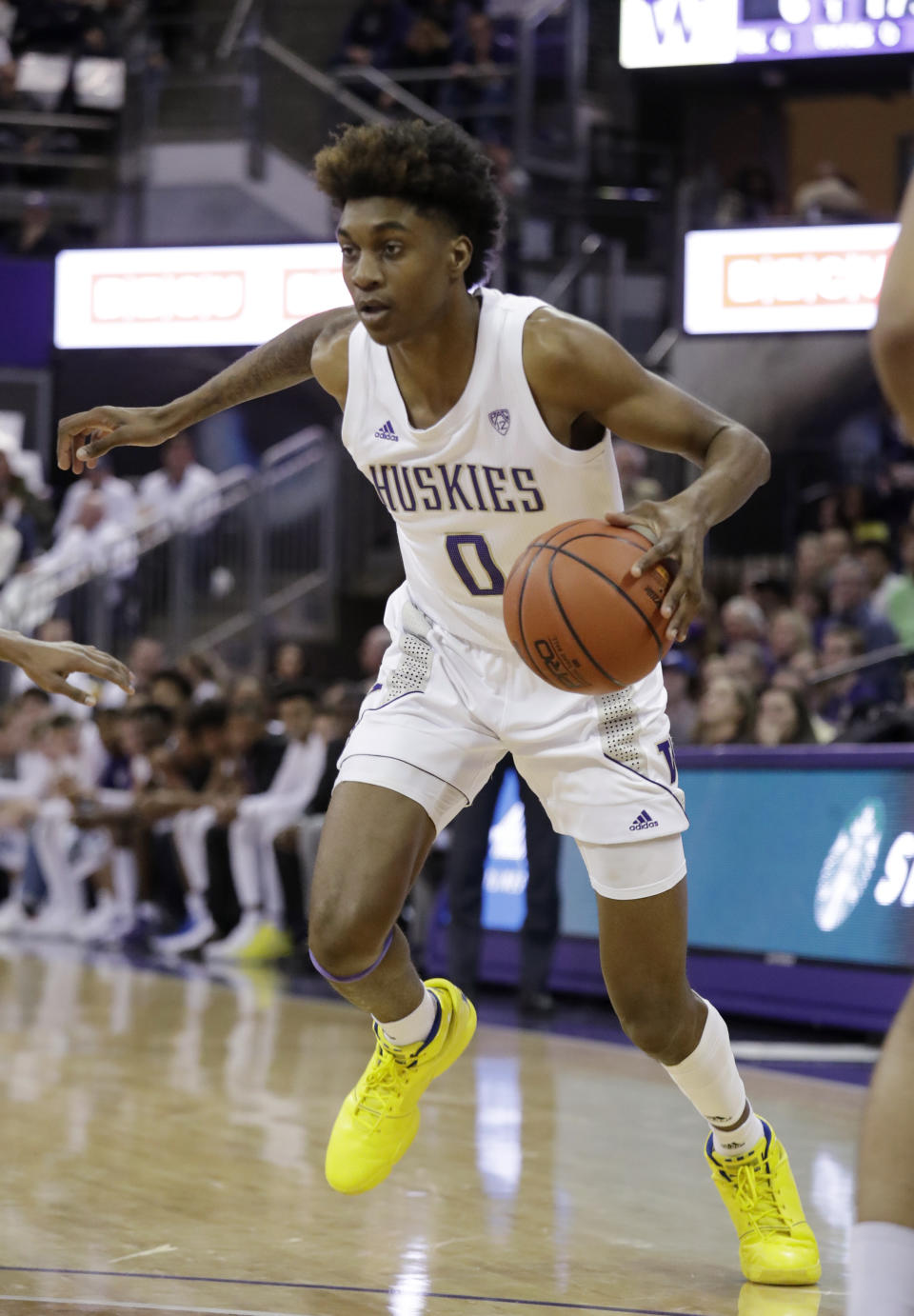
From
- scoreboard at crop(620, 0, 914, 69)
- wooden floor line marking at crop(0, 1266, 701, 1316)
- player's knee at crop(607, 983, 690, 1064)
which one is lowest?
wooden floor line marking at crop(0, 1266, 701, 1316)

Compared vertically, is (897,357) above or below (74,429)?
above

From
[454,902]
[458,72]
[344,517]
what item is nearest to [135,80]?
[458,72]

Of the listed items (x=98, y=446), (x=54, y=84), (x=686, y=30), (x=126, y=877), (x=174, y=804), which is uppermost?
(x=54, y=84)

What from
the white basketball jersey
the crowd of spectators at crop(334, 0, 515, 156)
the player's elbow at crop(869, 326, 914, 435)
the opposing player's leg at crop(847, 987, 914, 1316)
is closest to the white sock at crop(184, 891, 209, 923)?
the crowd of spectators at crop(334, 0, 515, 156)

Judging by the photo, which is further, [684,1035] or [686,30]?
[686,30]

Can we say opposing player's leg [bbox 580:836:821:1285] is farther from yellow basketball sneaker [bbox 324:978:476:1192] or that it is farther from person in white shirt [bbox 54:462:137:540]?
person in white shirt [bbox 54:462:137:540]

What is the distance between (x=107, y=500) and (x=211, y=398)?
10.6m

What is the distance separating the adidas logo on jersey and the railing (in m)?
10.2

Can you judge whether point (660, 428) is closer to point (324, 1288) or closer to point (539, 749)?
point (539, 749)

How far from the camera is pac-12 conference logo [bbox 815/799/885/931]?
6887 mm

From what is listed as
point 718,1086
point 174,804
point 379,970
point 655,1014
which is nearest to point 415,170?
point 379,970

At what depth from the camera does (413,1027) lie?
3.91 metres

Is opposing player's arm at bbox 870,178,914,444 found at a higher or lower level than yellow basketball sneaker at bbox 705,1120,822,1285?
higher

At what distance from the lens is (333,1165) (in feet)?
12.7
